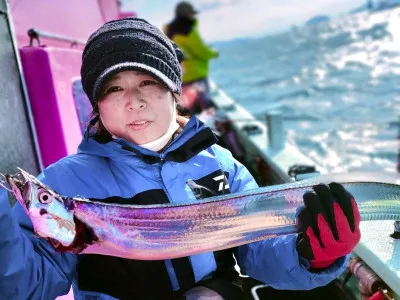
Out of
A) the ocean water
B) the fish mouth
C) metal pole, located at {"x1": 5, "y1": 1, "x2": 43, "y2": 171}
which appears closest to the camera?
the fish mouth

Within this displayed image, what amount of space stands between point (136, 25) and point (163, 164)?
69 cm

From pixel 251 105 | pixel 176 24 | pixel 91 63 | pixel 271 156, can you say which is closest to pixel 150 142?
pixel 91 63

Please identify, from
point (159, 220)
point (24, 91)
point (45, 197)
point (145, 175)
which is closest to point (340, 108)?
point (24, 91)

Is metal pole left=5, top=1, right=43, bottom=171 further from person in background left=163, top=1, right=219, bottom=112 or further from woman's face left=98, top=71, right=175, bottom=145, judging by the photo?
person in background left=163, top=1, right=219, bottom=112

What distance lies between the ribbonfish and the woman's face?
0.53m

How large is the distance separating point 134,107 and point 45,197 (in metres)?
0.69

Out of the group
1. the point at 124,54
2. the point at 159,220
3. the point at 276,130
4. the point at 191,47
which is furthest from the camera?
the point at 191,47

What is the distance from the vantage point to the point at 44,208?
4.93ft

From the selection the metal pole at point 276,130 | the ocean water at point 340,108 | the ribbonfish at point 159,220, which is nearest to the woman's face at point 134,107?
the ribbonfish at point 159,220

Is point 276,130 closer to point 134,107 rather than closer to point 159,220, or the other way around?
point 134,107

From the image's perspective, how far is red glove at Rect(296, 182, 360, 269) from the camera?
1.78 m

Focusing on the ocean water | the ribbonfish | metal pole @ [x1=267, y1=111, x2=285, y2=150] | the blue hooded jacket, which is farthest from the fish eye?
the ocean water

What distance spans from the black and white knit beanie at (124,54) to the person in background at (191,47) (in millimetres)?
7183

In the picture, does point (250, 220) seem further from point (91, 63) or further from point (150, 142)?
point (91, 63)
